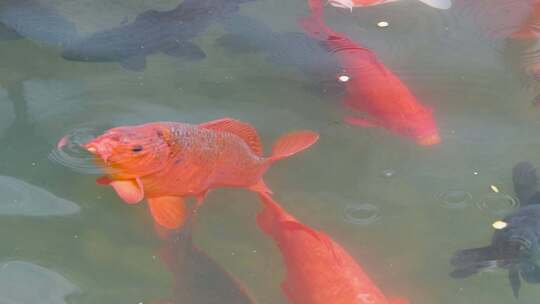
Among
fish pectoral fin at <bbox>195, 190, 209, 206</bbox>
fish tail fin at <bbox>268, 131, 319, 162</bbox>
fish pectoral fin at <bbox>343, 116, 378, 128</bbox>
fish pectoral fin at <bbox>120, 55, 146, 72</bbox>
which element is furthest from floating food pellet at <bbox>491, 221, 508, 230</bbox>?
fish pectoral fin at <bbox>120, 55, 146, 72</bbox>

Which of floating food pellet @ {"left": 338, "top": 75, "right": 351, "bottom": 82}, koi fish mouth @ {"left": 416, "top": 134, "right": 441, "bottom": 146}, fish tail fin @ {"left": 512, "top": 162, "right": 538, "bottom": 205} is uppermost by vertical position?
floating food pellet @ {"left": 338, "top": 75, "right": 351, "bottom": 82}

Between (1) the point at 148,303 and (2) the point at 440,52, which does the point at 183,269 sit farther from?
(2) the point at 440,52

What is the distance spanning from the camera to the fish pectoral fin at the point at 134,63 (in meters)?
3.41

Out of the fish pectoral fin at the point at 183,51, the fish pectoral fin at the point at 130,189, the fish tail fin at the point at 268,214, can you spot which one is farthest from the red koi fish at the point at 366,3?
the fish pectoral fin at the point at 130,189

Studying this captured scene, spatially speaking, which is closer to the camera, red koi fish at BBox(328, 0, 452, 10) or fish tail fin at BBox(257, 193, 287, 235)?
fish tail fin at BBox(257, 193, 287, 235)

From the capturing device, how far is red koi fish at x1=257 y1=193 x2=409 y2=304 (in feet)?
7.83

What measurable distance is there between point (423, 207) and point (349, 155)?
385mm

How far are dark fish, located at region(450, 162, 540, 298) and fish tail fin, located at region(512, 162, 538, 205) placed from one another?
0.08 meters

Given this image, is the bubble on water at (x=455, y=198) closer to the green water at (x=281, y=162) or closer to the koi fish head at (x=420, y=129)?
the green water at (x=281, y=162)

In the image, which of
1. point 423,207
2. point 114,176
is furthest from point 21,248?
point 423,207

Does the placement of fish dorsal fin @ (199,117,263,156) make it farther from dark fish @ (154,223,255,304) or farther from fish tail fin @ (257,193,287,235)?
dark fish @ (154,223,255,304)

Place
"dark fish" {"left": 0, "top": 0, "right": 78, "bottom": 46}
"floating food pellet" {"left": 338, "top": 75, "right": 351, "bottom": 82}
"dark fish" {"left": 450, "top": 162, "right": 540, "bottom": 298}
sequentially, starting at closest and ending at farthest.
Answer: "dark fish" {"left": 450, "top": 162, "right": 540, "bottom": 298} < "floating food pellet" {"left": 338, "top": 75, "right": 351, "bottom": 82} < "dark fish" {"left": 0, "top": 0, "right": 78, "bottom": 46}

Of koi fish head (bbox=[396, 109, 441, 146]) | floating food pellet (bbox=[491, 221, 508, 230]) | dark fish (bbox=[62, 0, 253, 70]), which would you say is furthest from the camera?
dark fish (bbox=[62, 0, 253, 70])

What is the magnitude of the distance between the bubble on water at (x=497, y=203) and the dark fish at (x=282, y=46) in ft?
2.83
